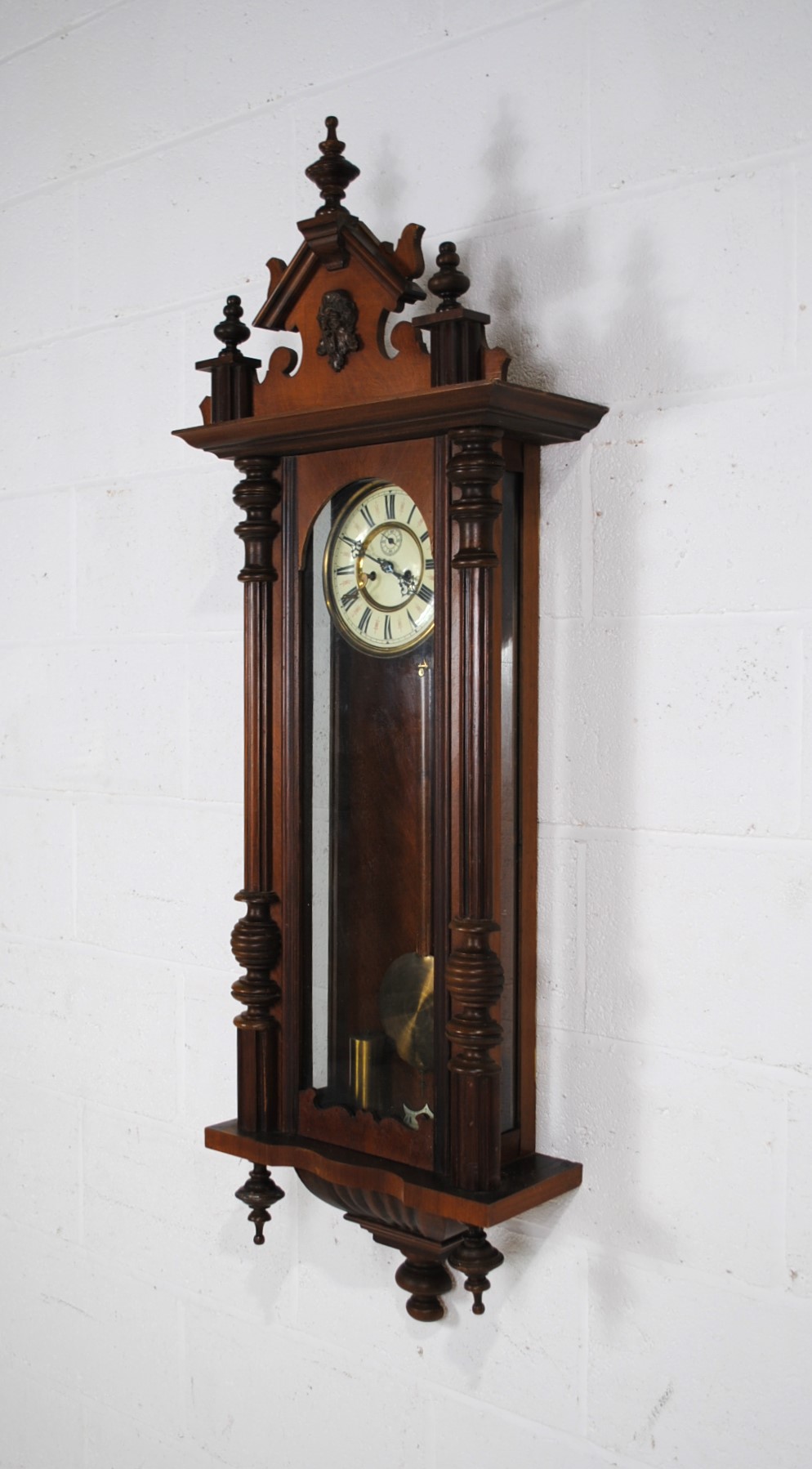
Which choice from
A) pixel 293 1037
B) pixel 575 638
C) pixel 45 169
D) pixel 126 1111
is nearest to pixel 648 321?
pixel 575 638

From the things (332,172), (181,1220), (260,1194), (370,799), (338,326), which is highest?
(332,172)

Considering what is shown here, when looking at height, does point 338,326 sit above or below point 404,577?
above

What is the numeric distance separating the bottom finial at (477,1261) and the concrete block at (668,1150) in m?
0.10

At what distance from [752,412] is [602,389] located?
0.50 feet

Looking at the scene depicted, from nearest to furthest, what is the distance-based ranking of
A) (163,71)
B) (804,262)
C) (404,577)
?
(804,262) < (404,577) < (163,71)

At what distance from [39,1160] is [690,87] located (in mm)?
1518

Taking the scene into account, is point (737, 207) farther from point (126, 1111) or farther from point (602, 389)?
point (126, 1111)

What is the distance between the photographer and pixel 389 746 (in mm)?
1241

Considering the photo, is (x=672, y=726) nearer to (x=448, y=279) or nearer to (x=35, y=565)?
(x=448, y=279)

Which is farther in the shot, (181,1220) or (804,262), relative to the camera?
(181,1220)

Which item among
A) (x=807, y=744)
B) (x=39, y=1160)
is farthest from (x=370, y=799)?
(x=39, y=1160)

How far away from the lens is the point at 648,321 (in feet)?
3.96

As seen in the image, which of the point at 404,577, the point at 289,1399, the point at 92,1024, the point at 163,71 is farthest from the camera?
the point at 92,1024

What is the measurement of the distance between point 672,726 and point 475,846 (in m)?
0.21
